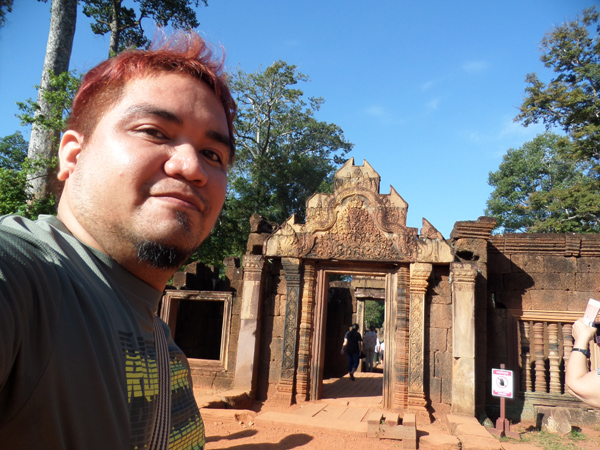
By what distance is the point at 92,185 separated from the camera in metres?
0.88

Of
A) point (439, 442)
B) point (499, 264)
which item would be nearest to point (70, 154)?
point (439, 442)

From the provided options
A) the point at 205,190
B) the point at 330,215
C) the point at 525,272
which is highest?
the point at 330,215

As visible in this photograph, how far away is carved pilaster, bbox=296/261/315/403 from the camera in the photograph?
834cm

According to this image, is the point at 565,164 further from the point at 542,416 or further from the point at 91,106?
the point at 91,106

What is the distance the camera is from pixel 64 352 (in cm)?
56

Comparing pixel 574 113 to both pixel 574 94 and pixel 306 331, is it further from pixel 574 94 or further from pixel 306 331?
pixel 306 331

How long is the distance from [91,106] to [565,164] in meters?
28.7

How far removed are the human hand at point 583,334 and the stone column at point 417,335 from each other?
4094 millimetres

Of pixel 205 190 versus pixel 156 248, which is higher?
pixel 205 190

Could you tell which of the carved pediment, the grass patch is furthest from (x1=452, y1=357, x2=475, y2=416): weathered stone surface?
the carved pediment

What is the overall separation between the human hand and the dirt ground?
3.22 metres

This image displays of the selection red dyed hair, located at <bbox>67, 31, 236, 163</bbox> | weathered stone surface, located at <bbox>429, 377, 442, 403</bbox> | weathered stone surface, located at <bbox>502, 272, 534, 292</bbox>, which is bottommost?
weathered stone surface, located at <bbox>429, 377, 442, 403</bbox>

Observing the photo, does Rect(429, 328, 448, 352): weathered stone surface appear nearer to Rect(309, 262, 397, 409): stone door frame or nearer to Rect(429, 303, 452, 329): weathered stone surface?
Rect(429, 303, 452, 329): weathered stone surface

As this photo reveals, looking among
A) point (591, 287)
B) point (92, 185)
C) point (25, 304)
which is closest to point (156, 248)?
point (92, 185)
